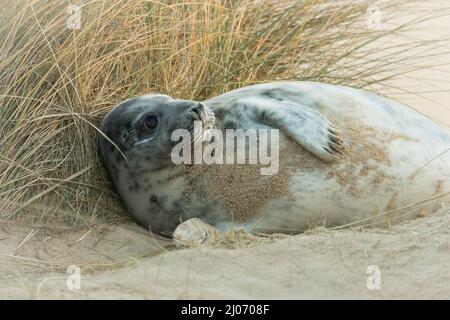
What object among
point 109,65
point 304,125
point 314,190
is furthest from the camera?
point 109,65

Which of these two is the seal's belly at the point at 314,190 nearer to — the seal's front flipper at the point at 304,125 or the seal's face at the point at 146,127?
the seal's front flipper at the point at 304,125

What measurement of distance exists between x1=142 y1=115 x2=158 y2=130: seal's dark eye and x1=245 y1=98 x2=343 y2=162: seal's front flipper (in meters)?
0.45

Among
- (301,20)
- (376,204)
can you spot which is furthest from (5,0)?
(376,204)

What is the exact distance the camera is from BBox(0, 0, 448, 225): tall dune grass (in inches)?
178

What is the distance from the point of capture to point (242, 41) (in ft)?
17.7

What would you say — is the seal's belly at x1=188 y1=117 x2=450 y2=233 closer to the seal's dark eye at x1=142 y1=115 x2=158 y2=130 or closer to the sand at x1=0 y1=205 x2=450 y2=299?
the sand at x1=0 y1=205 x2=450 y2=299

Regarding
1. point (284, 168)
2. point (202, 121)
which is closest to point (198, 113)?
point (202, 121)

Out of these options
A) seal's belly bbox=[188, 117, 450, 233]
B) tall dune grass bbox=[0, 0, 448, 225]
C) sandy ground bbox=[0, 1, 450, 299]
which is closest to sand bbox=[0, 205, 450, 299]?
sandy ground bbox=[0, 1, 450, 299]

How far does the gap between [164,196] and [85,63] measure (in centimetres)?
92

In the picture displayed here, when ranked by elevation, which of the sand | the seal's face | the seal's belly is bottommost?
the sand

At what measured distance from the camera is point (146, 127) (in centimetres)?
438

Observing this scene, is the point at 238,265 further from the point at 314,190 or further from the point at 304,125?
the point at 304,125

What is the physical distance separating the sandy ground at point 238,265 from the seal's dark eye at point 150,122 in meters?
0.52

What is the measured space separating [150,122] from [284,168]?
2.20ft
